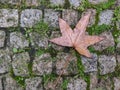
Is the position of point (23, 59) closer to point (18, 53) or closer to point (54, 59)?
point (18, 53)

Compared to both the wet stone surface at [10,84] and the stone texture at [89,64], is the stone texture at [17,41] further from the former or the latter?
the stone texture at [89,64]

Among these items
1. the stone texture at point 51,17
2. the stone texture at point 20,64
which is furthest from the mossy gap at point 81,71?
the stone texture at point 20,64

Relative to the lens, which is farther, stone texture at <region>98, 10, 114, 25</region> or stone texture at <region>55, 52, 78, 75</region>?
stone texture at <region>98, 10, 114, 25</region>

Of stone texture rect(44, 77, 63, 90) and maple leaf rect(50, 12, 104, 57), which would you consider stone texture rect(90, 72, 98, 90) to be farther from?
stone texture rect(44, 77, 63, 90)

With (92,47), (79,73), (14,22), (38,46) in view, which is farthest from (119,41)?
(14,22)

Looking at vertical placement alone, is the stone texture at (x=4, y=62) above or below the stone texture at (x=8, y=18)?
below

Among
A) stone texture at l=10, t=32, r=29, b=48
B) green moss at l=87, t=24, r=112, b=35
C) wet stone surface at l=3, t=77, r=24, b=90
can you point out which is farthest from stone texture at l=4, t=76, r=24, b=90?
green moss at l=87, t=24, r=112, b=35
